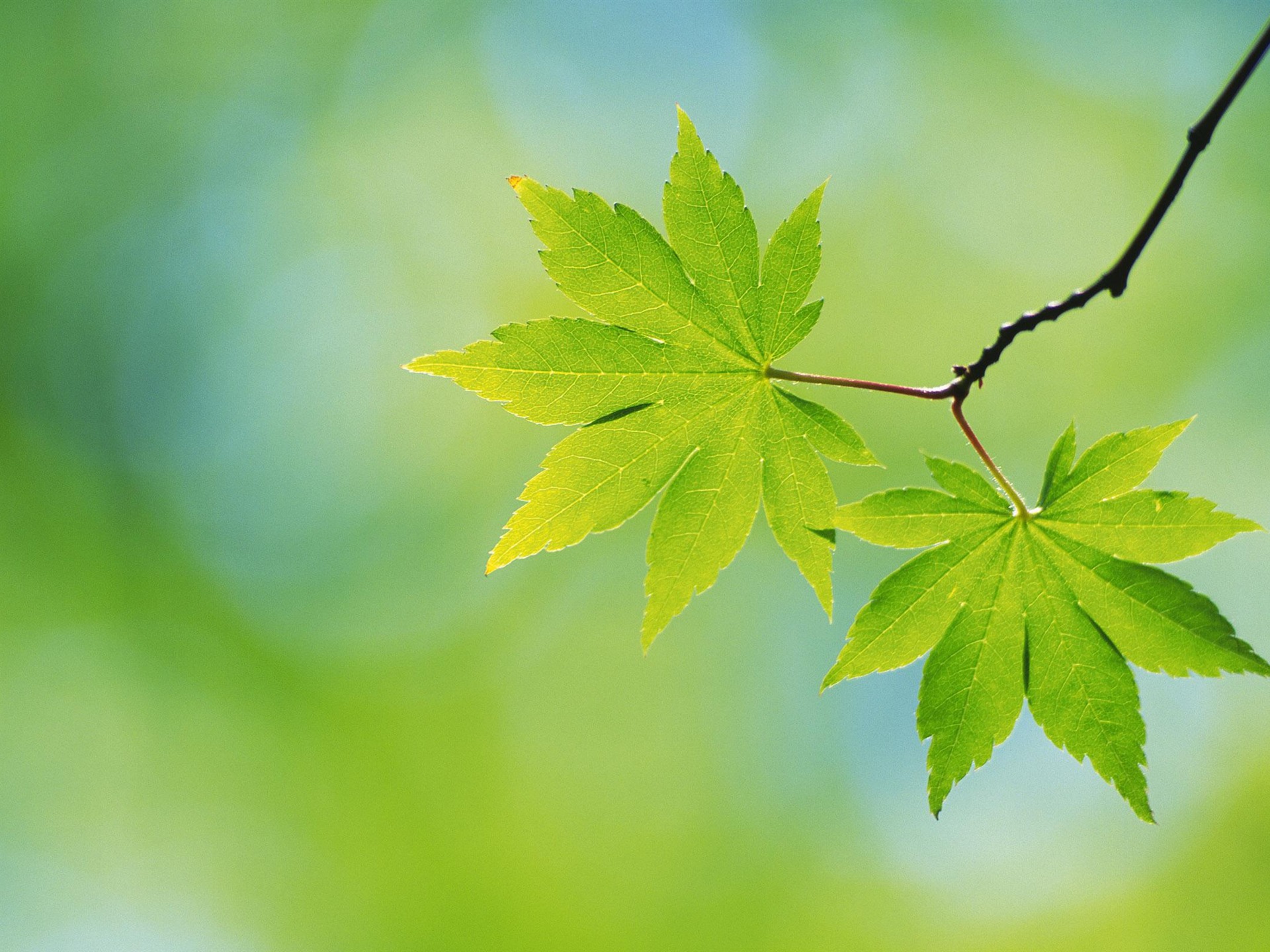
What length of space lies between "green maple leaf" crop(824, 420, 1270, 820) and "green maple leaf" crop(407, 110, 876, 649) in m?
0.20

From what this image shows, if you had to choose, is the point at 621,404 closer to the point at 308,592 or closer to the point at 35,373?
the point at 308,592

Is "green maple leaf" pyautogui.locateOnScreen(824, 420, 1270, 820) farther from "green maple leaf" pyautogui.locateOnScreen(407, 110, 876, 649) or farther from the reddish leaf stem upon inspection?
"green maple leaf" pyautogui.locateOnScreen(407, 110, 876, 649)

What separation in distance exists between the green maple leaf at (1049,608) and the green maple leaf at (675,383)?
0.20 meters

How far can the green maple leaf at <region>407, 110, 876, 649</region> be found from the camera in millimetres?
2137

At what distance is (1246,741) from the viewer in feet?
39.2

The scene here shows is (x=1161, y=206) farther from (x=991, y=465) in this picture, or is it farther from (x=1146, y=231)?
(x=991, y=465)

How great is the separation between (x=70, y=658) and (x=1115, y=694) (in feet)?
47.3

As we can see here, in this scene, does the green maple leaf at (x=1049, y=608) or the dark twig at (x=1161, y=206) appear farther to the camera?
the green maple leaf at (x=1049, y=608)

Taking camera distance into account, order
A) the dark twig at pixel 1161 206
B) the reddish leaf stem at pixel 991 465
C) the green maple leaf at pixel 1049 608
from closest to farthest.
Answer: the dark twig at pixel 1161 206 → the reddish leaf stem at pixel 991 465 → the green maple leaf at pixel 1049 608

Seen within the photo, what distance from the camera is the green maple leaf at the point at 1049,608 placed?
2.14 meters

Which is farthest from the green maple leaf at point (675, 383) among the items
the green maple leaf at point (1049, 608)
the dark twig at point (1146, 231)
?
the dark twig at point (1146, 231)

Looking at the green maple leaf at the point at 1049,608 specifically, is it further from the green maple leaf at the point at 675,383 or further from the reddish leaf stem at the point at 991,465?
the green maple leaf at the point at 675,383

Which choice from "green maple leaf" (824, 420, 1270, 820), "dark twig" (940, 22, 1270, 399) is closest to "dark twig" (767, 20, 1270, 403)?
"dark twig" (940, 22, 1270, 399)

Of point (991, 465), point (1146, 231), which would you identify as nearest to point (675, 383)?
point (991, 465)
